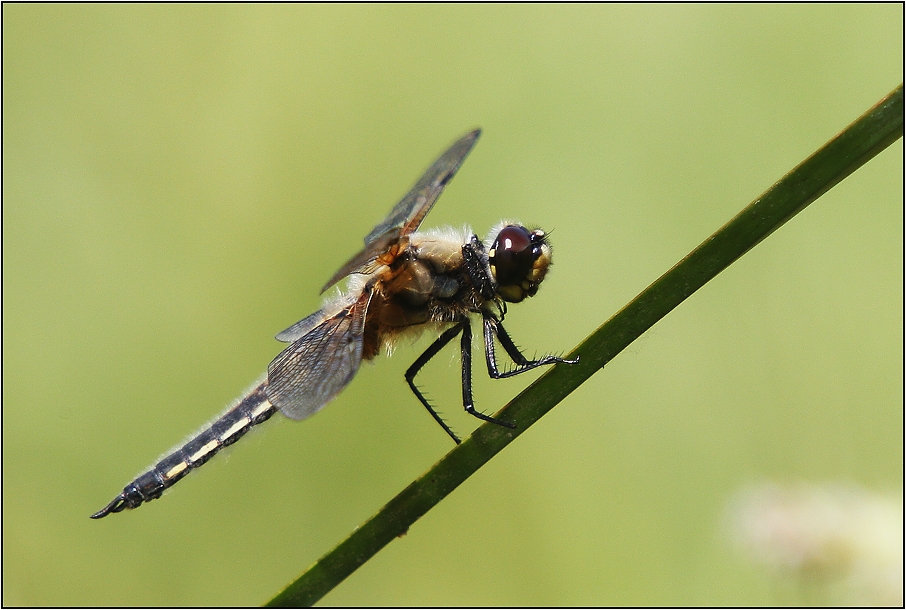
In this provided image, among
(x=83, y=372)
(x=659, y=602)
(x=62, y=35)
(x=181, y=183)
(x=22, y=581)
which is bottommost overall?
(x=659, y=602)

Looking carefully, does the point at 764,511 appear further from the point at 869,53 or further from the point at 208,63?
the point at 208,63

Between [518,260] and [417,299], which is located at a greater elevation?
[417,299]

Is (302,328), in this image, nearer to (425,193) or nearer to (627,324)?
(425,193)

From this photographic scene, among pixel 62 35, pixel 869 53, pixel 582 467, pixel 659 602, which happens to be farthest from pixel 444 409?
pixel 62 35

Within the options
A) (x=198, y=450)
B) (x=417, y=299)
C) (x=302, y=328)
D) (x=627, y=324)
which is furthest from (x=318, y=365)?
(x=627, y=324)

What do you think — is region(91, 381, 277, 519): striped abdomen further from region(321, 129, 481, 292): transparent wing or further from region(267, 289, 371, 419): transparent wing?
region(321, 129, 481, 292): transparent wing

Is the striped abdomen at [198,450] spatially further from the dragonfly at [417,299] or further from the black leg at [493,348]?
the black leg at [493,348]

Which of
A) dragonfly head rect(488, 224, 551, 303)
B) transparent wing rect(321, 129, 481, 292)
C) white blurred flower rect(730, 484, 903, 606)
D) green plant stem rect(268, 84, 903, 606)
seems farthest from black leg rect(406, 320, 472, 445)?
white blurred flower rect(730, 484, 903, 606)

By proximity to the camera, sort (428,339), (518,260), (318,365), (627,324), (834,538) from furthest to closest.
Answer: (428,339) < (518,260) < (318,365) < (834,538) < (627,324)
